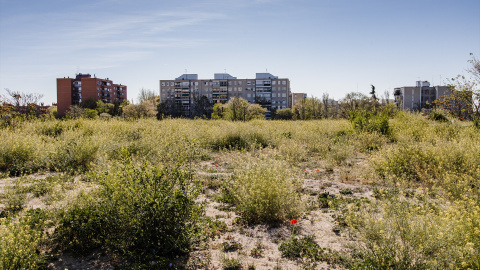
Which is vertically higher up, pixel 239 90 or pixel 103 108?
pixel 239 90

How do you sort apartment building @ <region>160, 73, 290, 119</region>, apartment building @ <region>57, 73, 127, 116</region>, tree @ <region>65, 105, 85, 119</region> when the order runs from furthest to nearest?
apartment building @ <region>160, 73, 290, 119</region> < apartment building @ <region>57, 73, 127, 116</region> < tree @ <region>65, 105, 85, 119</region>

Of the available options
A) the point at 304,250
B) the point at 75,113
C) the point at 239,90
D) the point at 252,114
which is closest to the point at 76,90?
the point at 239,90

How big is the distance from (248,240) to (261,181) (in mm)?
1027

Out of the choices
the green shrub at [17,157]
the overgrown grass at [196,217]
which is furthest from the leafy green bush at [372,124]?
the green shrub at [17,157]

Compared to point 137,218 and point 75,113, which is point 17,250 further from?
point 75,113

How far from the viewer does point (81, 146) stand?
833 cm

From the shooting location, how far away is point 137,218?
11.1 ft

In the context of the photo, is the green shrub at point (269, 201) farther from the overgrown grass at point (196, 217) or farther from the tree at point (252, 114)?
the tree at point (252, 114)

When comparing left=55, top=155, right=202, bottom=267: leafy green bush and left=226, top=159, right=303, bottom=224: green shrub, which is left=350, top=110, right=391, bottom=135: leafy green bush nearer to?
left=226, top=159, right=303, bottom=224: green shrub

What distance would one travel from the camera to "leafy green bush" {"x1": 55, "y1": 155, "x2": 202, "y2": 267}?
3398 millimetres

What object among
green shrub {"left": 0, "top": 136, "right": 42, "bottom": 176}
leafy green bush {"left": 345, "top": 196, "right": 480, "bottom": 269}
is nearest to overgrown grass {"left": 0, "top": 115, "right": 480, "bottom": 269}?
leafy green bush {"left": 345, "top": 196, "right": 480, "bottom": 269}

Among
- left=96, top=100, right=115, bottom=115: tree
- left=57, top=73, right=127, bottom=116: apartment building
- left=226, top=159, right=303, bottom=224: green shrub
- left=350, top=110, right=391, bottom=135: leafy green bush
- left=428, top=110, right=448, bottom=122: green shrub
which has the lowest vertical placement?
left=226, top=159, right=303, bottom=224: green shrub

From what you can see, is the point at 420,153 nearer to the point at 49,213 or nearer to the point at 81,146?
the point at 49,213

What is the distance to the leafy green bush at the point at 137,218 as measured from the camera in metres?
3.40
